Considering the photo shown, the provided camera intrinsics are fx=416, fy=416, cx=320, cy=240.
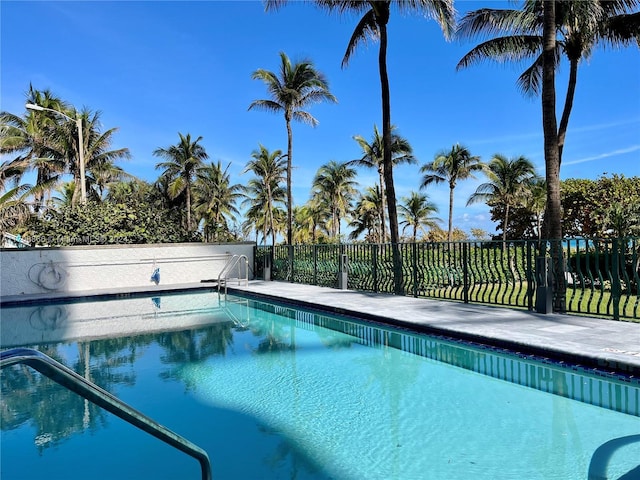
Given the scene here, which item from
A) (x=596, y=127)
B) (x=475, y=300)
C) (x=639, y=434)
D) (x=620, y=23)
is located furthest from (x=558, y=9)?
(x=596, y=127)

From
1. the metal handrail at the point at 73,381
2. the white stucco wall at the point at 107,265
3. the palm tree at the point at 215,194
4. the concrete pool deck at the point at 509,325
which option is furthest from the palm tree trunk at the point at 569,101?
the palm tree at the point at 215,194

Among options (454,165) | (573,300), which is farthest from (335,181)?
(573,300)

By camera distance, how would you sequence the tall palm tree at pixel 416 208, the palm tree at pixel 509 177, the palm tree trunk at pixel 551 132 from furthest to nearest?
1. the tall palm tree at pixel 416 208
2. the palm tree at pixel 509 177
3. the palm tree trunk at pixel 551 132

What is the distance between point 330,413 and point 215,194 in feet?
104

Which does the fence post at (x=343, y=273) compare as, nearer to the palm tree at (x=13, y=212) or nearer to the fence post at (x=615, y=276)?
the fence post at (x=615, y=276)

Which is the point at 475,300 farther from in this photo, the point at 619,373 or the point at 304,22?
the point at 304,22

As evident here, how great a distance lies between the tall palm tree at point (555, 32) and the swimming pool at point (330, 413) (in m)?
5.59

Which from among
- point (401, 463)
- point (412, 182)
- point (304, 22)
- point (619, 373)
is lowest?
point (401, 463)

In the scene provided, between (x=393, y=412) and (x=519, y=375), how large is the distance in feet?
6.55

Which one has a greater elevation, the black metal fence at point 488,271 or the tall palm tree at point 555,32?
the tall palm tree at point 555,32

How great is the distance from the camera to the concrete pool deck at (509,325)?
516 cm

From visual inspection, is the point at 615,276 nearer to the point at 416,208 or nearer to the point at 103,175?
the point at 103,175

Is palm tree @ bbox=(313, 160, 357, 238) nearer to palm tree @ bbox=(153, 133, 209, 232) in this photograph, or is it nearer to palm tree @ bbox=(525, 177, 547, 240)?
palm tree @ bbox=(153, 133, 209, 232)

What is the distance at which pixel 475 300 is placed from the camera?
9.74 meters
